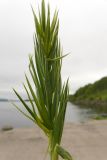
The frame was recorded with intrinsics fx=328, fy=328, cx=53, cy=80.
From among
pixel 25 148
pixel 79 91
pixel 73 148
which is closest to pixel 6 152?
pixel 25 148

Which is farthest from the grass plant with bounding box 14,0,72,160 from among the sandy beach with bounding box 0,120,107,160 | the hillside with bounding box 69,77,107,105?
the hillside with bounding box 69,77,107,105

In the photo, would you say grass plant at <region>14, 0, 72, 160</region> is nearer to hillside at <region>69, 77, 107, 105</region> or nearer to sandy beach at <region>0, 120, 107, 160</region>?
sandy beach at <region>0, 120, 107, 160</region>

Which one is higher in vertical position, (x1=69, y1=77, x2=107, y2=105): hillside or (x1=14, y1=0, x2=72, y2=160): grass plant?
(x1=69, y1=77, x2=107, y2=105): hillside

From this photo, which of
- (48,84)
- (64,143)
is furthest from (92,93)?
(48,84)

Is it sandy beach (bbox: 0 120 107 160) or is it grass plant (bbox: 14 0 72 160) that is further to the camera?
sandy beach (bbox: 0 120 107 160)

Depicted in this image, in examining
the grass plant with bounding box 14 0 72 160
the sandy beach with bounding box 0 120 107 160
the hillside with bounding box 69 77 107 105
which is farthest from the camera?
the hillside with bounding box 69 77 107 105

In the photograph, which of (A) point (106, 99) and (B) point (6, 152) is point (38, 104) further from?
(A) point (106, 99)

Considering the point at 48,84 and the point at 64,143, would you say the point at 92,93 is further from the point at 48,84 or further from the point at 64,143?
the point at 48,84
